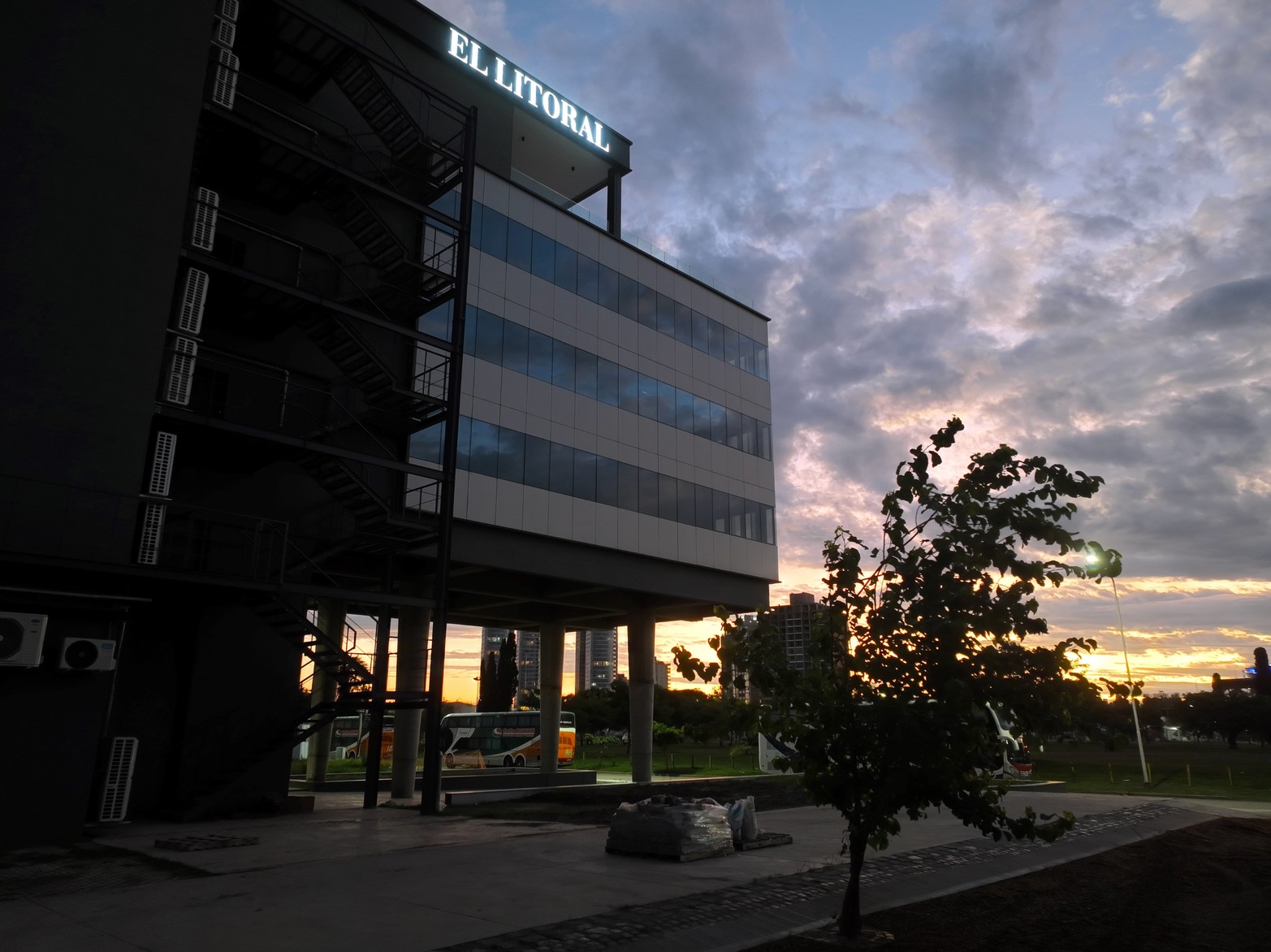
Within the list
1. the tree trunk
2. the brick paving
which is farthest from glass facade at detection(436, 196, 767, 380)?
the tree trunk

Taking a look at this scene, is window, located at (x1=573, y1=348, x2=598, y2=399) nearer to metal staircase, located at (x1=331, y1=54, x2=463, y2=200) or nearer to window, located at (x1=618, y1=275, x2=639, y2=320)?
window, located at (x1=618, y1=275, x2=639, y2=320)

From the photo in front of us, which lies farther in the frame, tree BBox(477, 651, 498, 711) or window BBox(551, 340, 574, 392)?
tree BBox(477, 651, 498, 711)

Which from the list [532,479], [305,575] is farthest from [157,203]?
[532,479]

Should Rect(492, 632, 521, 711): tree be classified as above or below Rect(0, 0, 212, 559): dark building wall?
below

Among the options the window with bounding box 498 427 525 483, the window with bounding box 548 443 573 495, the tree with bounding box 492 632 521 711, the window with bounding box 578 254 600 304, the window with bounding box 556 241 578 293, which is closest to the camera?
the window with bounding box 498 427 525 483

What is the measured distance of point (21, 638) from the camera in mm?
17172

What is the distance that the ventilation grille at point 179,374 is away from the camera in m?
21.1

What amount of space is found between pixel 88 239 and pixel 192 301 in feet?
8.56

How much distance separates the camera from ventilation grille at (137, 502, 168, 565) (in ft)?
64.8

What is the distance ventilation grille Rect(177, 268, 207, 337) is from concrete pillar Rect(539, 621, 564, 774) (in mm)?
24090

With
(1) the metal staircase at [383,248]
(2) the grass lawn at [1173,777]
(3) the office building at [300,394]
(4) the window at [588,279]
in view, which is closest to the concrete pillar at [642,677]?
(3) the office building at [300,394]

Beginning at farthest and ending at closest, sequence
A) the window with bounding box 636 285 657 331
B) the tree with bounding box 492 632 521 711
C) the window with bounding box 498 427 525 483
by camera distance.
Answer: the tree with bounding box 492 632 521 711 < the window with bounding box 636 285 657 331 < the window with bounding box 498 427 525 483

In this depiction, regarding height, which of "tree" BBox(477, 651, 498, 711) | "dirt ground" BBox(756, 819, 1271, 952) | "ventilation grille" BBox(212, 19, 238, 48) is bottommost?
"dirt ground" BBox(756, 819, 1271, 952)

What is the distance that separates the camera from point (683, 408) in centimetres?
3716
